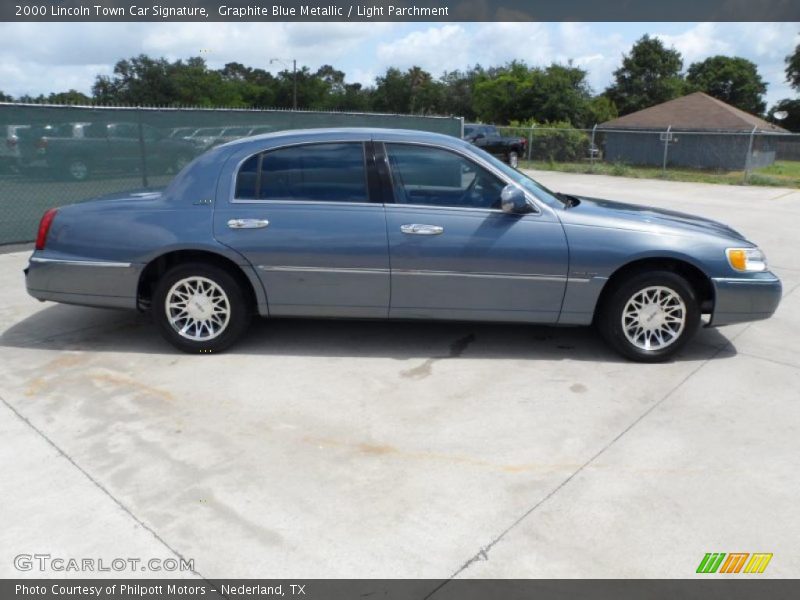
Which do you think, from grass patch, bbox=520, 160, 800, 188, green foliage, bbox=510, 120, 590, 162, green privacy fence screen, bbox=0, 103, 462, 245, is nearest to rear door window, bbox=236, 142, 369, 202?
green privacy fence screen, bbox=0, 103, 462, 245

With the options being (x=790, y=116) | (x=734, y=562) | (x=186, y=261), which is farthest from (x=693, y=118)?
(x=734, y=562)

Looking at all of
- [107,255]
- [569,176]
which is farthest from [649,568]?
[569,176]

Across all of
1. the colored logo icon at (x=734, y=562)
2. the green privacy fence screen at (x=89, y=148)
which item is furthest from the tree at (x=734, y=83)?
the colored logo icon at (x=734, y=562)

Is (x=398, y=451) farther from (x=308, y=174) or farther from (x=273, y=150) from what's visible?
(x=273, y=150)

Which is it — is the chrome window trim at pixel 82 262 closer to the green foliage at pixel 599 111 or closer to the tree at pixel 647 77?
the green foliage at pixel 599 111

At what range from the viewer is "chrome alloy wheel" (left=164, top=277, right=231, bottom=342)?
16.8 ft

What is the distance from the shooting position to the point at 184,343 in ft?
17.0

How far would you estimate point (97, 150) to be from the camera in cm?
941

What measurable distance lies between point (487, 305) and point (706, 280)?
5.23ft

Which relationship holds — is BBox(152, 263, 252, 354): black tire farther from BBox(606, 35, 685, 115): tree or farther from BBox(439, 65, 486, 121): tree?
BBox(439, 65, 486, 121): tree

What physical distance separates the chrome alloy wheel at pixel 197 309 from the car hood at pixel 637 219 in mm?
2573

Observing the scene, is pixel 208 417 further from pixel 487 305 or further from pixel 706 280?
pixel 706 280
